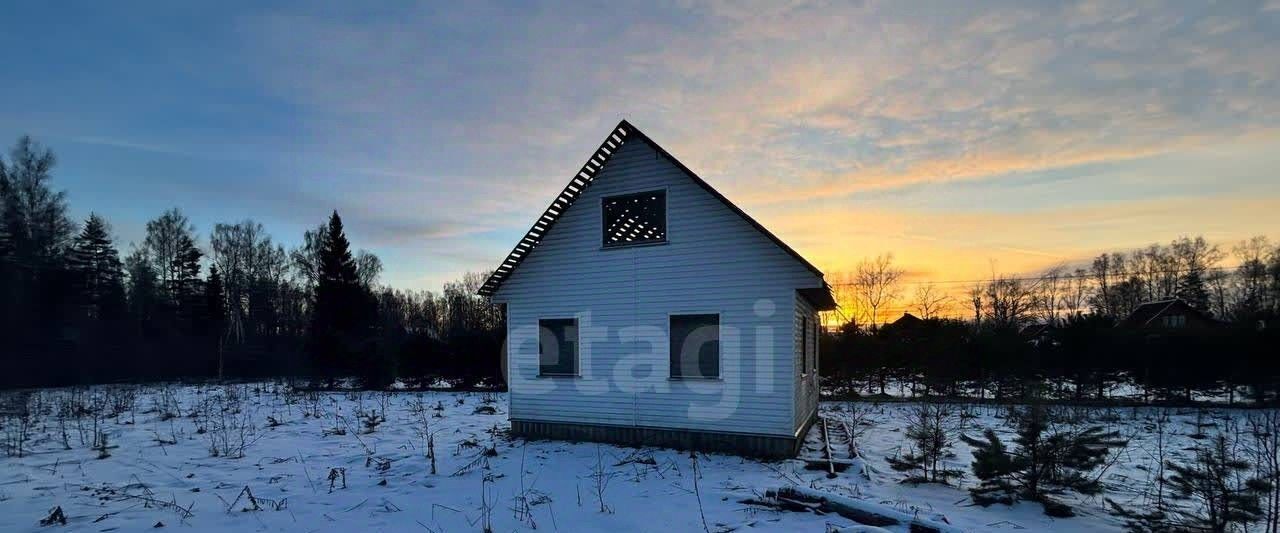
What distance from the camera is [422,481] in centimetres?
792

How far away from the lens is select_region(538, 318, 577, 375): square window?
434 inches

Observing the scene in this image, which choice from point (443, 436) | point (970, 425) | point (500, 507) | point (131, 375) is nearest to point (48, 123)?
point (443, 436)

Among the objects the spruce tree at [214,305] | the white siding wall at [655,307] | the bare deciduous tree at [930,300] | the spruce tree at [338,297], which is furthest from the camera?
the bare deciduous tree at [930,300]

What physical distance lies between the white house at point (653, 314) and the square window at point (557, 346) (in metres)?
0.02

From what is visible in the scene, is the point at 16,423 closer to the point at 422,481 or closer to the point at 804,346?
the point at 422,481

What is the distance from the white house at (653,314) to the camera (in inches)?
375

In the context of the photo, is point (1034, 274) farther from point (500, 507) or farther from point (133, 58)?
point (133, 58)

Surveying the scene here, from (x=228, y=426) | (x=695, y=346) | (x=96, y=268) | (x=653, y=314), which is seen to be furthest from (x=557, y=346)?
(x=96, y=268)

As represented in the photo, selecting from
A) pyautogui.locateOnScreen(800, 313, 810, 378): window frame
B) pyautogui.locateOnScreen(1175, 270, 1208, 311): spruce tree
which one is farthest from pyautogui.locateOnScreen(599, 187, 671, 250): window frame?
pyautogui.locateOnScreen(1175, 270, 1208, 311): spruce tree

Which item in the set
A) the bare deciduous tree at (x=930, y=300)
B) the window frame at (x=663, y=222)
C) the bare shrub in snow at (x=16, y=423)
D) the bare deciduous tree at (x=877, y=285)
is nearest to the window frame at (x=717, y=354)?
the window frame at (x=663, y=222)

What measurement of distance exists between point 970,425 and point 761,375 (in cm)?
707

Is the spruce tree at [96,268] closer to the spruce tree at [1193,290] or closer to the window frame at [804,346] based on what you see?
the window frame at [804,346]

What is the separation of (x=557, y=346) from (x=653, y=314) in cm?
233

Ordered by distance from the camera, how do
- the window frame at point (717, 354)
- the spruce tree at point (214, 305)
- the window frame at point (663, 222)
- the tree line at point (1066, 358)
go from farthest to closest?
the spruce tree at point (214, 305), the tree line at point (1066, 358), the window frame at point (663, 222), the window frame at point (717, 354)
